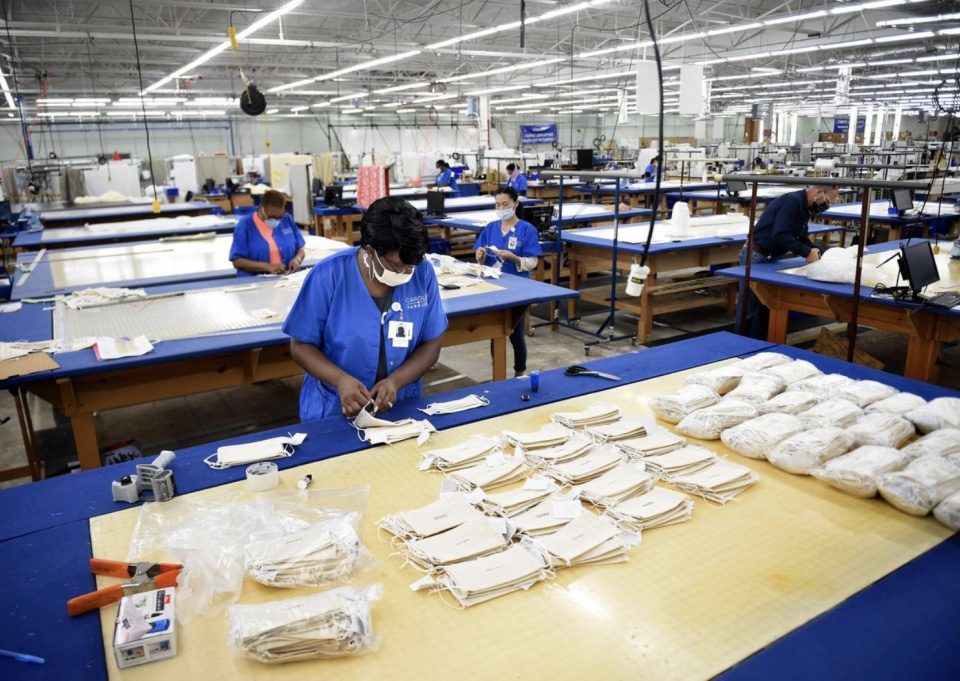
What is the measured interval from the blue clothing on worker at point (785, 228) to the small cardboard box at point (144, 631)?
5025 millimetres

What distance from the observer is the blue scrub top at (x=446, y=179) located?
1377 cm

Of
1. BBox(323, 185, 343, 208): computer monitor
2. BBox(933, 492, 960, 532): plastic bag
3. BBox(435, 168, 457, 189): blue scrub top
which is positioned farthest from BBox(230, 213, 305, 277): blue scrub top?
BBox(435, 168, 457, 189): blue scrub top

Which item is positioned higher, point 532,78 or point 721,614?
point 532,78

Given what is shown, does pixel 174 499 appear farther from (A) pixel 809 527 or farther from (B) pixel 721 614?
(A) pixel 809 527

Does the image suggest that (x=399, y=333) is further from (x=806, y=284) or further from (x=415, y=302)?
(x=806, y=284)

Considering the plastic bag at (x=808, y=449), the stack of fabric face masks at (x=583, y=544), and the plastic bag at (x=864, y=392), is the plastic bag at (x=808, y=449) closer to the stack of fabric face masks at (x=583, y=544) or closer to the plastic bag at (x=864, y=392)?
the plastic bag at (x=864, y=392)

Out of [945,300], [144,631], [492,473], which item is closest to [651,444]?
[492,473]

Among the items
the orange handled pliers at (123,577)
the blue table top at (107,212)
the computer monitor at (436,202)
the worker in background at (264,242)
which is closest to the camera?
the orange handled pliers at (123,577)

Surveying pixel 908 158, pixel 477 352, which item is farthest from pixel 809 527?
pixel 908 158

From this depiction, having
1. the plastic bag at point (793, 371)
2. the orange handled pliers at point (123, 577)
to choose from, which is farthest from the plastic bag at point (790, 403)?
the orange handled pliers at point (123, 577)

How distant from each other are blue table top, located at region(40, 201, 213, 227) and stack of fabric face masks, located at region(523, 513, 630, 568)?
10.00m

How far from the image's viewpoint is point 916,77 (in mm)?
18516

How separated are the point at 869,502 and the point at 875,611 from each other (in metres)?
0.47

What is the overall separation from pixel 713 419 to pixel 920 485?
56 centimetres
